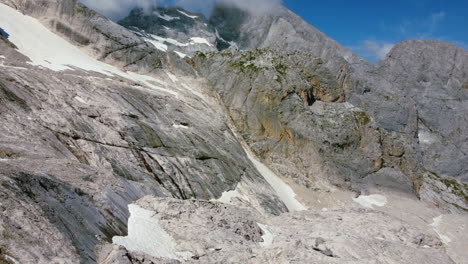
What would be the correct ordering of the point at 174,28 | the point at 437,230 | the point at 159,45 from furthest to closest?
the point at 174,28, the point at 159,45, the point at 437,230

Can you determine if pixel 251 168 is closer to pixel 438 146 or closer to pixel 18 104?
pixel 18 104

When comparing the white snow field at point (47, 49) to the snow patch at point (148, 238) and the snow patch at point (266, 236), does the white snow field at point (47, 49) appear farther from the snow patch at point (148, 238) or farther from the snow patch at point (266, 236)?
the snow patch at point (266, 236)

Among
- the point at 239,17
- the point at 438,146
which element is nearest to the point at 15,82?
the point at 438,146

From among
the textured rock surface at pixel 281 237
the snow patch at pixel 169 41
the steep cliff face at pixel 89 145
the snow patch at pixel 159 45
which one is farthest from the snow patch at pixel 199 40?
the textured rock surface at pixel 281 237

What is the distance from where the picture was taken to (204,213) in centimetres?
2612

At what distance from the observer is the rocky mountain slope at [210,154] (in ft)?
65.6

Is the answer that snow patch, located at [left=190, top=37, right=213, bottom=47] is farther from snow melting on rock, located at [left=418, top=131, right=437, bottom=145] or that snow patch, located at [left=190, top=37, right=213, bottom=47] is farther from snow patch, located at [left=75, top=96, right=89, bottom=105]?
snow patch, located at [left=75, top=96, right=89, bottom=105]

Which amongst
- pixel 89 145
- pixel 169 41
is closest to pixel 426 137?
pixel 169 41

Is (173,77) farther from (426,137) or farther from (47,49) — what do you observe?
(426,137)

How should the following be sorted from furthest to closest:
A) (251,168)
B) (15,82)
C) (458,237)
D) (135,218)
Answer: (251,168) → (458,237) → (15,82) → (135,218)

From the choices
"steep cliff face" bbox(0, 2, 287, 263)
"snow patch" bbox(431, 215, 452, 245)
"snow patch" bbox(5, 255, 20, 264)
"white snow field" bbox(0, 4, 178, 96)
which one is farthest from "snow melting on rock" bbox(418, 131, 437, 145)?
"snow patch" bbox(5, 255, 20, 264)

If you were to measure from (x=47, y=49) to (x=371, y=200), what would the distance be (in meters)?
52.5

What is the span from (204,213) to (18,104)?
55.2 feet

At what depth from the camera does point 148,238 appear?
20.8m
